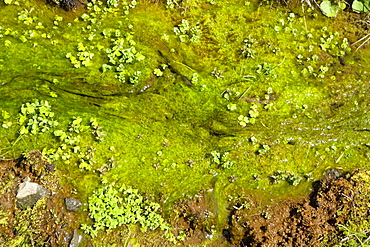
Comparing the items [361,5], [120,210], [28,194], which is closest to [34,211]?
[28,194]

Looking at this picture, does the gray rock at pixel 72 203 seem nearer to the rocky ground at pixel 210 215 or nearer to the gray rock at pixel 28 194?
the rocky ground at pixel 210 215

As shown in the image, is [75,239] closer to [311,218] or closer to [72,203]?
[72,203]

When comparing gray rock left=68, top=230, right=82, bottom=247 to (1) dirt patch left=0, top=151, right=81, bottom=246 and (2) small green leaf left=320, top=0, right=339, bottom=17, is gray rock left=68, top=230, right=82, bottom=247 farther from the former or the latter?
(2) small green leaf left=320, top=0, right=339, bottom=17

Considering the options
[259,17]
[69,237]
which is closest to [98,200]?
[69,237]

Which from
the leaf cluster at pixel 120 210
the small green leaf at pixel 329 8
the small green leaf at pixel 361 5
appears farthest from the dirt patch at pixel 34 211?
the small green leaf at pixel 361 5

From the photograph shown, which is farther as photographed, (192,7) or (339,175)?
(192,7)

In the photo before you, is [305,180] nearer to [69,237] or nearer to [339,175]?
[339,175]
